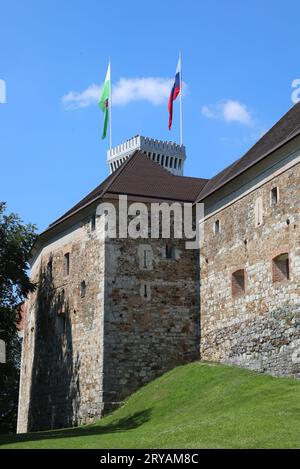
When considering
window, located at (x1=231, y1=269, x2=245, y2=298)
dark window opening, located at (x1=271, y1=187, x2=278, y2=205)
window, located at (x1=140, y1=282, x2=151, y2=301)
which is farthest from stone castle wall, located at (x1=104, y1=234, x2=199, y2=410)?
dark window opening, located at (x1=271, y1=187, x2=278, y2=205)

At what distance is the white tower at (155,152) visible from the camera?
63.8m

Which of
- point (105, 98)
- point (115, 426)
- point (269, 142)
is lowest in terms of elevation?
point (115, 426)

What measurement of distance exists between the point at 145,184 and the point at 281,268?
7917 mm

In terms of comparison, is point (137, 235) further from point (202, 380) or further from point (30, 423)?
point (30, 423)

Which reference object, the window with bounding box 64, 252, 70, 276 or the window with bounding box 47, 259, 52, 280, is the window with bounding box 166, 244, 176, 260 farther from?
the window with bounding box 47, 259, 52, 280

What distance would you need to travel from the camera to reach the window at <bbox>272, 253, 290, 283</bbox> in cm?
2231

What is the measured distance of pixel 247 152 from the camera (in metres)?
27.8

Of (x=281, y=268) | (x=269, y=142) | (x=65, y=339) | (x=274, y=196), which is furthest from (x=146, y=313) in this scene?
(x=269, y=142)

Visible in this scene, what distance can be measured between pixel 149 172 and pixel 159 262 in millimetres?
4233

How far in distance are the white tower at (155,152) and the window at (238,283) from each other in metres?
38.6

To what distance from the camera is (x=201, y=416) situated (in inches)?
760

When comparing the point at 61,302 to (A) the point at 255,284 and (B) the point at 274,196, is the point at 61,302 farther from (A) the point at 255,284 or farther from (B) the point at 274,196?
(B) the point at 274,196

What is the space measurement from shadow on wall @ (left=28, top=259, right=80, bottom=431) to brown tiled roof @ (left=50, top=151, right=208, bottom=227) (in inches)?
132

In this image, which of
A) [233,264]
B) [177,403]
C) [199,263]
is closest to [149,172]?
[199,263]
